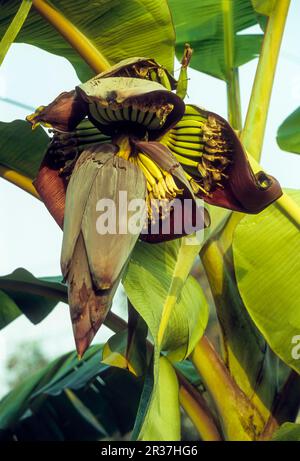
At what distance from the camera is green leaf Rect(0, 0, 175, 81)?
974 millimetres

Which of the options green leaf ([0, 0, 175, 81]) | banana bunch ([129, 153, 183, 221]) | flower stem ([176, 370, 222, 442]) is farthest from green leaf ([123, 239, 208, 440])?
green leaf ([0, 0, 175, 81])

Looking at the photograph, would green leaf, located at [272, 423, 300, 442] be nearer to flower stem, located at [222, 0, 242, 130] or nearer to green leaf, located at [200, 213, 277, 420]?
green leaf, located at [200, 213, 277, 420]

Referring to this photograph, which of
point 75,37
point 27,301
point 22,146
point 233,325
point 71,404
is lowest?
point 71,404

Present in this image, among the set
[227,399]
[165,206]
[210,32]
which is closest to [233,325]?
[227,399]

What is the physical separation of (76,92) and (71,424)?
1.08m

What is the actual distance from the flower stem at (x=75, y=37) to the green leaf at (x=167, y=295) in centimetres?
30

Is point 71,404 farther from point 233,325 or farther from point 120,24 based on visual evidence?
point 120,24

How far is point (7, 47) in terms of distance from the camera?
2.30ft

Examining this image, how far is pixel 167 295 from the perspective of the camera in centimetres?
80

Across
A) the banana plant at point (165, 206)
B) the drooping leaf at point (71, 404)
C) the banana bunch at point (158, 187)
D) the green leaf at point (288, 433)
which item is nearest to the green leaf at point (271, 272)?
the banana plant at point (165, 206)

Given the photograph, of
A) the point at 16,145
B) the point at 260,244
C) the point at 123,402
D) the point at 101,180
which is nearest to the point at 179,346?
the point at 260,244

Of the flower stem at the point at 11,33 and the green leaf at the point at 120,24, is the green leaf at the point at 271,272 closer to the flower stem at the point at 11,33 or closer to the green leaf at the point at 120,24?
the green leaf at the point at 120,24

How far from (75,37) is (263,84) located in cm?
29

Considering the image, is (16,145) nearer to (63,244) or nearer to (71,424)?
(63,244)
